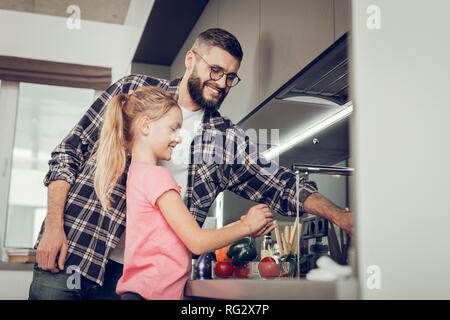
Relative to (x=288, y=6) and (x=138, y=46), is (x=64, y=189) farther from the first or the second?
(x=138, y=46)

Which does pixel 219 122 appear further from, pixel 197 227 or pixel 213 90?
pixel 197 227

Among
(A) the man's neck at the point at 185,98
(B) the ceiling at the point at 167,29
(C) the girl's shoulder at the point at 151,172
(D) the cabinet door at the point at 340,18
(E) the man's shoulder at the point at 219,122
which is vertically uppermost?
(B) the ceiling at the point at 167,29

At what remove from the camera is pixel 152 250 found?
1.03 m

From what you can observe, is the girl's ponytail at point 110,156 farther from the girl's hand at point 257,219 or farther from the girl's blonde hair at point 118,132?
the girl's hand at point 257,219

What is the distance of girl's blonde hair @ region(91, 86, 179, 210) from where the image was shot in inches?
47.8

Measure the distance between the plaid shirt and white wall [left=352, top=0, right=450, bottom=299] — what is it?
58cm

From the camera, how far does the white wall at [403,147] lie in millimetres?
727

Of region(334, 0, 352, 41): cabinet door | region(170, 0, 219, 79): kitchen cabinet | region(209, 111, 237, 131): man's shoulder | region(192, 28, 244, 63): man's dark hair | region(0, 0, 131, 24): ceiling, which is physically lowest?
region(209, 111, 237, 131): man's shoulder

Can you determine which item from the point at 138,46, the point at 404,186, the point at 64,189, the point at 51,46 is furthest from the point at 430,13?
the point at 51,46

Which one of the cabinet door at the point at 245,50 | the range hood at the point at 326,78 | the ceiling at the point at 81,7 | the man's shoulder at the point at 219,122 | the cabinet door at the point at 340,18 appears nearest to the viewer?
the cabinet door at the point at 340,18

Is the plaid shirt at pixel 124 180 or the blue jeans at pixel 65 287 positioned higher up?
the plaid shirt at pixel 124 180

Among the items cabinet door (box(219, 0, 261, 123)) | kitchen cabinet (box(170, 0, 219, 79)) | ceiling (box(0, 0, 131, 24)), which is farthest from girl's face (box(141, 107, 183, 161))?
ceiling (box(0, 0, 131, 24))

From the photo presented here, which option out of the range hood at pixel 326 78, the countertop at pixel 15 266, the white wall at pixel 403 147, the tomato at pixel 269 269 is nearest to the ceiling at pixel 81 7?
the countertop at pixel 15 266

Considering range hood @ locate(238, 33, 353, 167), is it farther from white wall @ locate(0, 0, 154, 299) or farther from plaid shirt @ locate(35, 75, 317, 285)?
white wall @ locate(0, 0, 154, 299)
